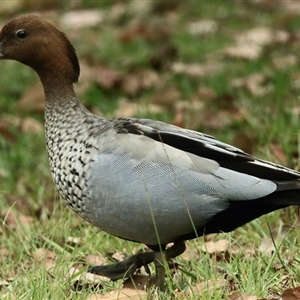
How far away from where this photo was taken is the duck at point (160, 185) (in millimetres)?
3639

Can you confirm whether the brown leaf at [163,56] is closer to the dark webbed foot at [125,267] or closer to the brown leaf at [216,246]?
the brown leaf at [216,246]

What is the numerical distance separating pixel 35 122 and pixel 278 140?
2.44 m

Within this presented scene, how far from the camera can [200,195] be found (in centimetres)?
364

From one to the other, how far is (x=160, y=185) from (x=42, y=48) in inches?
46.5

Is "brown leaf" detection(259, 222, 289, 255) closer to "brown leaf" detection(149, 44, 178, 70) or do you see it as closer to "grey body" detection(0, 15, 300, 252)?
"grey body" detection(0, 15, 300, 252)

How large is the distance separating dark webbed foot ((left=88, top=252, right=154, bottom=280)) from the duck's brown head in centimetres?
101

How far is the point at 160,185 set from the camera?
12.0 ft

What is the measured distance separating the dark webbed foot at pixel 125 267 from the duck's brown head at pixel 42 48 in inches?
39.6

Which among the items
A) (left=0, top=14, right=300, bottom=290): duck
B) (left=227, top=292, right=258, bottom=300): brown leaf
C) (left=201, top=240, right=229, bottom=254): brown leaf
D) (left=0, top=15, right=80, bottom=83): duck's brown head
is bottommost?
(left=201, top=240, right=229, bottom=254): brown leaf

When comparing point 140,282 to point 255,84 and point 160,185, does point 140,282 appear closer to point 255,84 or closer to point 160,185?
point 160,185

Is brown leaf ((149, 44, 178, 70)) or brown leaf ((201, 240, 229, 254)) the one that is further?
brown leaf ((149, 44, 178, 70))

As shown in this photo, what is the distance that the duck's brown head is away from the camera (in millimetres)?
4465

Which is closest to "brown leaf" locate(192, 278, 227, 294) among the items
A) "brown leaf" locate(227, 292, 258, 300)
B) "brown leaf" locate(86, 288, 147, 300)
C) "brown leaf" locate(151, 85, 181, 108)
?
"brown leaf" locate(227, 292, 258, 300)

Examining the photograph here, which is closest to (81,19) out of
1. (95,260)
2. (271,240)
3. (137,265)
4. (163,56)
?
(163,56)
